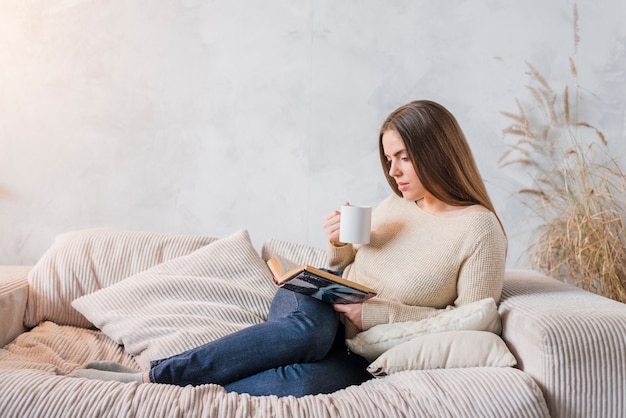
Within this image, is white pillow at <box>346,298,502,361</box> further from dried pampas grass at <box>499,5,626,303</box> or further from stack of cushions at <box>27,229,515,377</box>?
dried pampas grass at <box>499,5,626,303</box>

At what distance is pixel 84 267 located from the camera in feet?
7.07

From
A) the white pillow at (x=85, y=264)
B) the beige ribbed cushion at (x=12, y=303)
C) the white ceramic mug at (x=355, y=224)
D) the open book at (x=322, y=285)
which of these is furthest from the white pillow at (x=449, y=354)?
the beige ribbed cushion at (x=12, y=303)

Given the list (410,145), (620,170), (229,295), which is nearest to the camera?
(410,145)

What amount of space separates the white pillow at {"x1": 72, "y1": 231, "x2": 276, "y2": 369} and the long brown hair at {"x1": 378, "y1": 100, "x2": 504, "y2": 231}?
25.7 inches

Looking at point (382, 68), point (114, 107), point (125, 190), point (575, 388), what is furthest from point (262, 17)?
point (575, 388)

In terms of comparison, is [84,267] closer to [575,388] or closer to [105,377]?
[105,377]

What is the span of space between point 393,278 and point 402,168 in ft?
1.02

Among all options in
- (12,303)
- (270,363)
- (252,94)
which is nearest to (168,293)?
(12,303)

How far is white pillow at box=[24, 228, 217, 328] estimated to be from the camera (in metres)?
2.09

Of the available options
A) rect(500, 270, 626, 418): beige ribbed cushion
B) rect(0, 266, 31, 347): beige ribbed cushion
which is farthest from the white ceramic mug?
rect(0, 266, 31, 347): beige ribbed cushion

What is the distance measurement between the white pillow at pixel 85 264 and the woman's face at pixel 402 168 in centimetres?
79

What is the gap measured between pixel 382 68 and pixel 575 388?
1.81 m

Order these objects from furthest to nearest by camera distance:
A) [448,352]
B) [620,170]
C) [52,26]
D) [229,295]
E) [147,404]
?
[52,26] < [620,170] < [229,295] < [448,352] < [147,404]

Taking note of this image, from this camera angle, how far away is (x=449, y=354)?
5.00ft
